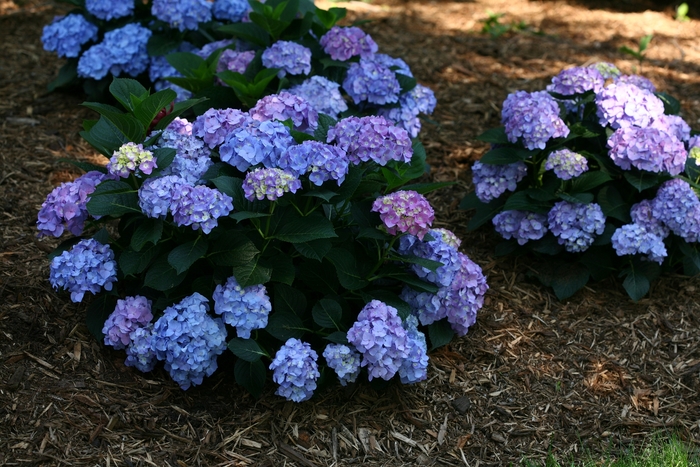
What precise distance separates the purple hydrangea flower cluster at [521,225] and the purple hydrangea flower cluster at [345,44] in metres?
1.02

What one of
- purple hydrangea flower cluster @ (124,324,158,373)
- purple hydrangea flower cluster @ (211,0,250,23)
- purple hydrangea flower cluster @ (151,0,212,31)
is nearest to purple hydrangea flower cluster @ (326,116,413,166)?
purple hydrangea flower cluster @ (124,324,158,373)

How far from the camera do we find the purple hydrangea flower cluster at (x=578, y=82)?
11.7 ft

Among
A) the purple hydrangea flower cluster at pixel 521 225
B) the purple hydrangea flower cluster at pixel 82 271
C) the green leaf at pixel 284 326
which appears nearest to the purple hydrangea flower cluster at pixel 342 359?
the green leaf at pixel 284 326

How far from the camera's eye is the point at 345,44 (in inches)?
147

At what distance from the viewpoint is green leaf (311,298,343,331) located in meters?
2.76

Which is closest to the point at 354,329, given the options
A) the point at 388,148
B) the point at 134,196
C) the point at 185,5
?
the point at 388,148

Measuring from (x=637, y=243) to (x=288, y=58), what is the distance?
175cm

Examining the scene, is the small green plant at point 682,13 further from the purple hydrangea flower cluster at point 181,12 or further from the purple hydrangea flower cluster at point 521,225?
the purple hydrangea flower cluster at point 181,12

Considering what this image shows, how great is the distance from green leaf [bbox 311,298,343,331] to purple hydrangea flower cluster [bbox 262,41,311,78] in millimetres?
1325

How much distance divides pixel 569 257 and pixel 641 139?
0.63 m

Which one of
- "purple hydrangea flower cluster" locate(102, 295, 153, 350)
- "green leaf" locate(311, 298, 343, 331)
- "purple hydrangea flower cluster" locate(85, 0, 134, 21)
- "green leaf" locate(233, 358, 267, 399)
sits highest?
"purple hydrangea flower cluster" locate(85, 0, 134, 21)

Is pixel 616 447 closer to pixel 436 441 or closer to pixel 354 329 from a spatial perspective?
pixel 436 441

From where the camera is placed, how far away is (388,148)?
274 centimetres

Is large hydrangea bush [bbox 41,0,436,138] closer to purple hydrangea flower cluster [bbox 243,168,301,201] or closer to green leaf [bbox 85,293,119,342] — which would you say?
purple hydrangea flower cluster [bbox 243,168,301,201]
